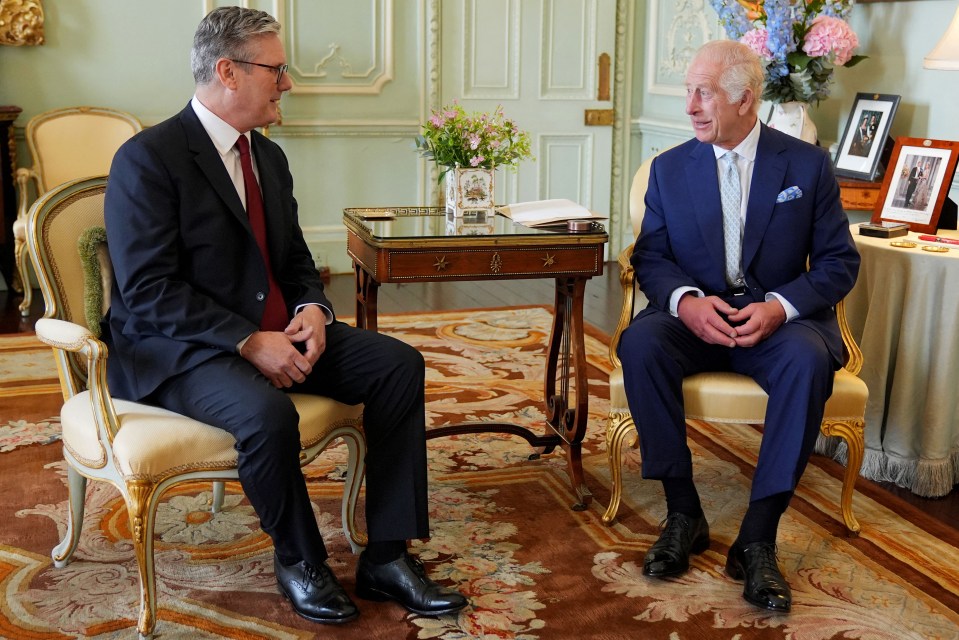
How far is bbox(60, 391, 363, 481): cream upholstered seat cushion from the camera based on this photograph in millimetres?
2197

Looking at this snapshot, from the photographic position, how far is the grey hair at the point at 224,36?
8.00 feet

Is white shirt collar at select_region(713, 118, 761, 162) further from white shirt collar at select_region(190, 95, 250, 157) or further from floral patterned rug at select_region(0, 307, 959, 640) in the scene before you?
white shirt collar at select_region(190, 95, 250, 157)

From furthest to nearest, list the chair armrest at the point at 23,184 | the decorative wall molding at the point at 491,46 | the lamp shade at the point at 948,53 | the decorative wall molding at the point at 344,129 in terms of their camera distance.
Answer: the decorative wall molding at the point at 491,46 < the decorative wall molding at the point at 344,129 < the chair armrest at the point at 23,184 < the lamp shade at the point at 948,53

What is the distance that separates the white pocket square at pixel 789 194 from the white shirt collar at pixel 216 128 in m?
1.45

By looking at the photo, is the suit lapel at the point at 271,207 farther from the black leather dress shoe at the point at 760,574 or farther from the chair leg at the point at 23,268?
the chair leg at the point at 23,268

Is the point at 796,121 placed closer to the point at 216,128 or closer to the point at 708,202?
the point at 708,202

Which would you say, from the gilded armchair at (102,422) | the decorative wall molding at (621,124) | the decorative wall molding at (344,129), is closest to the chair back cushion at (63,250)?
the gilded armchair at (102,422)

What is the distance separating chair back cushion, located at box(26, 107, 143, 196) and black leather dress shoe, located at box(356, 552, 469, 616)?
3712 mm

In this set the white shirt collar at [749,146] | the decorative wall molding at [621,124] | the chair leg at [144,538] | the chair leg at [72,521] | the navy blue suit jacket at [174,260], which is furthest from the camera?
the decorative wall molding at [621,124]

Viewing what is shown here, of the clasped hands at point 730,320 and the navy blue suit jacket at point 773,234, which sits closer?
the clasped hands at point 730,320

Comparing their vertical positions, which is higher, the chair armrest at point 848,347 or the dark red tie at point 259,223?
the dark red tie at point 259,223

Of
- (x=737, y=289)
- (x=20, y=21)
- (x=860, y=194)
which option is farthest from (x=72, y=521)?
(x=20, y=21)

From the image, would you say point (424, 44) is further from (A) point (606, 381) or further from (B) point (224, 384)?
(B) point (224, 384)

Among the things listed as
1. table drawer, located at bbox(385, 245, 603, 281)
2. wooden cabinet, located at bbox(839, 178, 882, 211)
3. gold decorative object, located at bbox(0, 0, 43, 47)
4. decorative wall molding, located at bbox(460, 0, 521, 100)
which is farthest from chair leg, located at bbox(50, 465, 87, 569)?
decorative wall molding, located at bbox(460, 0, 521, 100)
